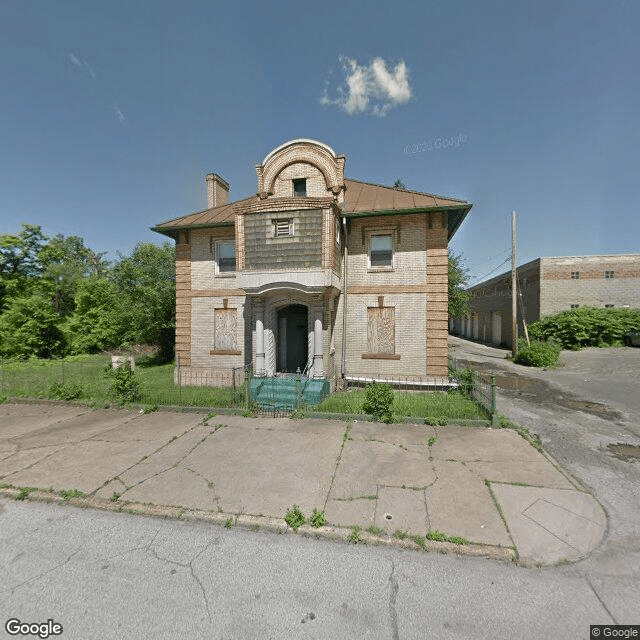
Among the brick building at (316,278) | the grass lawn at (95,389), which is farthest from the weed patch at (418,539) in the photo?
the brick building at (316,278)

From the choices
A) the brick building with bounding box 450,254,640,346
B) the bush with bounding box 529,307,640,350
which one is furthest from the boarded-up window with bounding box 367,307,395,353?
the bush with bounding box 529,307,640,350

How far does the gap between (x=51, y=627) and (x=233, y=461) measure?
315cm

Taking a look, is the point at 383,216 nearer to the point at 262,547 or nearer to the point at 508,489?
the point at 508,489

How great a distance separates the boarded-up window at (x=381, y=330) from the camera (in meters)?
11.7

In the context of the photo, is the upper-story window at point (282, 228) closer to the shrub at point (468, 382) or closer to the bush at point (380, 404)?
the bush at point (380, 404)

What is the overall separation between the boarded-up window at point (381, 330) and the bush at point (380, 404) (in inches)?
155

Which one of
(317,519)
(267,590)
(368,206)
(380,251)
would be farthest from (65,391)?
(368,206)

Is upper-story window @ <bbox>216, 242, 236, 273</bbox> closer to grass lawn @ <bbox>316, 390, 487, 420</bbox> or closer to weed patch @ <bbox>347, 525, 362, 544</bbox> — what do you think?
grass lawn @ <bbox>316, 390, 487, 420</bbox>

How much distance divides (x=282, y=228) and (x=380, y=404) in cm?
725

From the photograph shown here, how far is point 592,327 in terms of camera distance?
21938 mm

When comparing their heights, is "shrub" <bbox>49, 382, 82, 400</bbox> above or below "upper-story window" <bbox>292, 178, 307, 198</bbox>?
below

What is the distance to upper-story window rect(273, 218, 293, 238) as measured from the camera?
36.0 feet

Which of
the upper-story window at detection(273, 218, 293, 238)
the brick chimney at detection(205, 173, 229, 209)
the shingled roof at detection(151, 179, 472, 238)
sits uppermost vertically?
the brick chimney at detection(205, 173, 229, 209)

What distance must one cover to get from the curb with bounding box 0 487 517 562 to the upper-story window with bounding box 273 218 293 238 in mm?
8976
